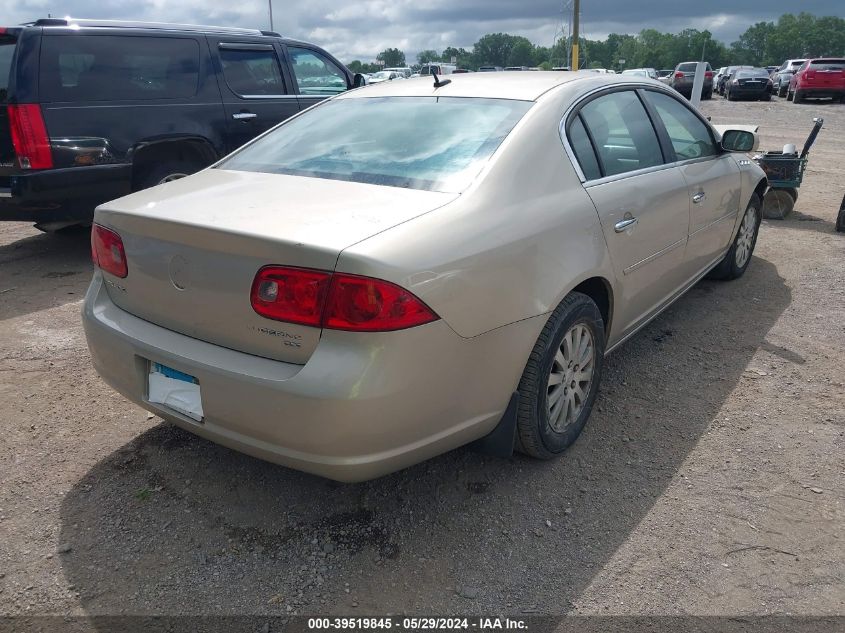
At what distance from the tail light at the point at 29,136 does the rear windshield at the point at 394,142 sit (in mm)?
2659

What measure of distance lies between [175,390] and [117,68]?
4308mm

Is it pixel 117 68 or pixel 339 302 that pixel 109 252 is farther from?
pixel 117 68

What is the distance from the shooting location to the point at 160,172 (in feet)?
19.9

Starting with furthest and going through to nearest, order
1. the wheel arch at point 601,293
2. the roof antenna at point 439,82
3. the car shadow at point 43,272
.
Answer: the car shadow at point 43,272 < the roof antenna at point 439,82 < the wheel arch at point 601,293

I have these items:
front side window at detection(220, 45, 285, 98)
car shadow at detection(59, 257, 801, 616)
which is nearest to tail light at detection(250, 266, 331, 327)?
car shadow at detection(59, 257, 801, 616)

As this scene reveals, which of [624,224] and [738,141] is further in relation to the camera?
[738,141]

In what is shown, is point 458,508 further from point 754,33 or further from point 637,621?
point 754,33

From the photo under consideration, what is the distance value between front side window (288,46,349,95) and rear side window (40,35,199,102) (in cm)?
127

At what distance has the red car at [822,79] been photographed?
26094 mm

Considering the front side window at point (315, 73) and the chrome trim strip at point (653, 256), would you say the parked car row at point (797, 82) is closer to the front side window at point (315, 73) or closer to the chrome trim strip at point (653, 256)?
the front side window at point (315, 73)

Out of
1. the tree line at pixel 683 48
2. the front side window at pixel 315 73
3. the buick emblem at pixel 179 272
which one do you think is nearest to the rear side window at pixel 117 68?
the front side window at pixel 315 73

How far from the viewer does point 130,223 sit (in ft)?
8.39

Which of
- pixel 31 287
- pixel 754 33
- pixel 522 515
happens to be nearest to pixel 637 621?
pixel 522 515

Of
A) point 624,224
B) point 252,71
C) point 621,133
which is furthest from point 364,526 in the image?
point 252,71
